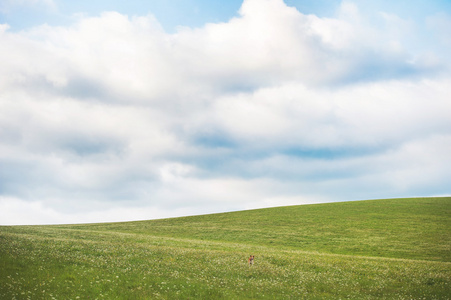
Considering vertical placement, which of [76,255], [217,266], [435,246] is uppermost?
[76,255]

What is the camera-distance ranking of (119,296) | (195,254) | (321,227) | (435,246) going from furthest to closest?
(321,227) < (435,246) < (195,254) < (119,296)

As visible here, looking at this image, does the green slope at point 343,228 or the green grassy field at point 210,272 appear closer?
Answer: the green grassy field at point 210,272

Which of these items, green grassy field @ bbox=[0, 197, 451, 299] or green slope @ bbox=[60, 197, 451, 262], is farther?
green slope @ bbox=[60, 197, 451, 262]

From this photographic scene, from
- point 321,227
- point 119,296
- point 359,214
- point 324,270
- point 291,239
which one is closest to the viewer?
point 119,296

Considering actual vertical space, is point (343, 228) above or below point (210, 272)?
below

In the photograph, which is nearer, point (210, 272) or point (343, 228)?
point (210, 272)

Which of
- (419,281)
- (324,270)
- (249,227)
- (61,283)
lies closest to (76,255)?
(61,283)

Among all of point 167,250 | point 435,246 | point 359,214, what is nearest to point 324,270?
point 167,250

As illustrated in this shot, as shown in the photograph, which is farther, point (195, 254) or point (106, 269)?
point (195, 254)

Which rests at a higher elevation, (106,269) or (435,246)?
(106,269)

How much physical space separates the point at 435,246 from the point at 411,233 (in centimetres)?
880

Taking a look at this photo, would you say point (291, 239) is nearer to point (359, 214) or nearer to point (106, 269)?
point (359, 214)

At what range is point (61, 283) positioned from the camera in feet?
69.3

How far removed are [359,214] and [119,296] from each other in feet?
222
